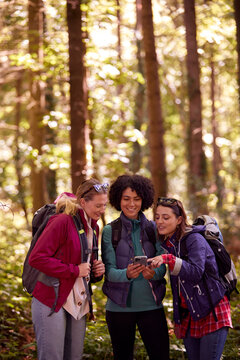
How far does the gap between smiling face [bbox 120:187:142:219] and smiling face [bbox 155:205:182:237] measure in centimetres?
34

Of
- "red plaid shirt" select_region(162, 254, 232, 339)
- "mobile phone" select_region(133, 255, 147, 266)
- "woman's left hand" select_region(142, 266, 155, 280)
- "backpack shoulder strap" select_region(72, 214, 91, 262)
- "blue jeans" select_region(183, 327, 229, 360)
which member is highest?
"backpack shoulder strap" select_region(72, 214, 91, 262)

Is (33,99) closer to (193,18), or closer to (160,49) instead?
(193,18)

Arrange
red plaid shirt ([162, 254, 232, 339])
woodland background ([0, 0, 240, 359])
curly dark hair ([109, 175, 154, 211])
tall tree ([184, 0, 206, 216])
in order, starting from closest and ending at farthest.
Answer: red plaid shirt ([162, 254, 232, 339]) < curly dark hair ([109, 175, 154, 211]) < woodland background ([0, 0, 240, 359]) < tall tree ([184, 0, 206, 216])

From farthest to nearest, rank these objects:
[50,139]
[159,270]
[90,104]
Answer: [50,139] → [90,104] → [159,270]

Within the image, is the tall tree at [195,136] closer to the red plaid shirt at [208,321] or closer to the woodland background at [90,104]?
the woodland background at [90,104]

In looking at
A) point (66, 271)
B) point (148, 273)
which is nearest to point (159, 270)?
point (148, 273)

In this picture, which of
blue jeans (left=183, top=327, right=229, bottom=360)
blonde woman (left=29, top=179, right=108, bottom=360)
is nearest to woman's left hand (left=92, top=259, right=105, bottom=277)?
blonde woman (left=29, top=179, right=108, bottom=360)

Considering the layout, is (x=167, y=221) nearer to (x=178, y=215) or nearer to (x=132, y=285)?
(x=178, y=215)

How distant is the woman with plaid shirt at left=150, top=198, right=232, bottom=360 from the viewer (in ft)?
14.4

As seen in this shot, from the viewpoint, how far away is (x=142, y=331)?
4.80 m

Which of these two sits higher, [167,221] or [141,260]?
[167,221]

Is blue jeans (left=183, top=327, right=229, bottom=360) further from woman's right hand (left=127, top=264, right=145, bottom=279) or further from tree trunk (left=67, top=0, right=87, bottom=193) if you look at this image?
tree trunk (left=67, top=0, right=87, bottom=193)

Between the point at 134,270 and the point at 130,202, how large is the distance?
2.47 ft

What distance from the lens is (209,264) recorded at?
449 centimetres
